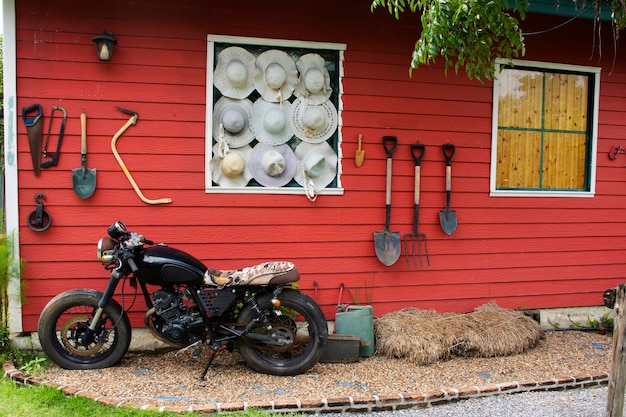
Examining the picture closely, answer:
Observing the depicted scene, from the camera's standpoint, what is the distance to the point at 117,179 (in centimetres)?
398

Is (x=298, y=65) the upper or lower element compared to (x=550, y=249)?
upper

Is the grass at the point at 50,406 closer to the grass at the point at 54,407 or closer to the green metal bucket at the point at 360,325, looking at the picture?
the grass at the point at 54,407

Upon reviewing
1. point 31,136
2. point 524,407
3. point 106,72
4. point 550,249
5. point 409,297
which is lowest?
point 524,407

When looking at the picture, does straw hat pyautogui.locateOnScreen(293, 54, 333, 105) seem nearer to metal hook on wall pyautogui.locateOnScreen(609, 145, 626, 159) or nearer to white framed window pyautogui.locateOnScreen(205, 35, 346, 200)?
white framed window pyautogui.locateOnScreen(205, 35, 346, 200)

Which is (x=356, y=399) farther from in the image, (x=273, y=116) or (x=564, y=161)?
(x=564, y=161)

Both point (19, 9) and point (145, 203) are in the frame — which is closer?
point (19, 9)

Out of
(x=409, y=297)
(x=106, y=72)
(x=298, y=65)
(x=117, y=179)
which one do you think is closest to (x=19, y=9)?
(x=106, y=72)

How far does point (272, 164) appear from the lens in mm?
4156

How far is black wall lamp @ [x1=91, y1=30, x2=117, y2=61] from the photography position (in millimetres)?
3787

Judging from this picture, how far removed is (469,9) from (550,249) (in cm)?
278

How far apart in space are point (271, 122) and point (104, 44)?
1.39 m

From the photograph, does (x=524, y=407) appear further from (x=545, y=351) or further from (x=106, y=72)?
(x=106, y=72)

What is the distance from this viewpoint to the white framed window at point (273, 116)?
4.13m

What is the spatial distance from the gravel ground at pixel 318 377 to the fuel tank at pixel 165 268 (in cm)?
69
